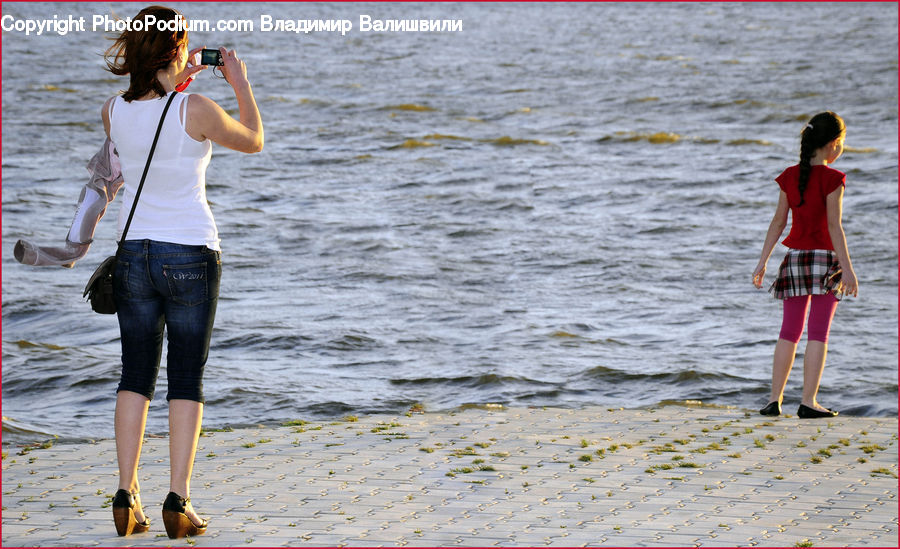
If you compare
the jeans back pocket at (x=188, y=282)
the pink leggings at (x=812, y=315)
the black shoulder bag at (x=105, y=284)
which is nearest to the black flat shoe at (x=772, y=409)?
the pink leggings at (x=812, y=315)

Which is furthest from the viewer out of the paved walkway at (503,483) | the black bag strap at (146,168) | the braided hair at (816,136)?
the braided hair at (816,136)

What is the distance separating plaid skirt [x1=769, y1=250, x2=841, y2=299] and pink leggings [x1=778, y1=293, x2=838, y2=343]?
7 centimetres

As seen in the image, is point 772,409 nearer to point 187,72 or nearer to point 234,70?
point 234,70

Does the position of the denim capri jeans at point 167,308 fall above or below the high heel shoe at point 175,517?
above

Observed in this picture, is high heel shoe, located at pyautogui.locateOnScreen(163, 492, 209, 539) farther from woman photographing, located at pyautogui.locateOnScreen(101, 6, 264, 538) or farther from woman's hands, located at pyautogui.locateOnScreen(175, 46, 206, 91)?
woman's hands, located at pyautogui.locateOnScreen(175, 46, 206, 91)

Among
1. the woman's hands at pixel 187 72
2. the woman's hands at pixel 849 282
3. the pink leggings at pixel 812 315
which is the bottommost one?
the pink leggings at pixel 812 315

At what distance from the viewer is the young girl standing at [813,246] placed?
24.2 feet

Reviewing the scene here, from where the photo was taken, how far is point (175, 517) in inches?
193

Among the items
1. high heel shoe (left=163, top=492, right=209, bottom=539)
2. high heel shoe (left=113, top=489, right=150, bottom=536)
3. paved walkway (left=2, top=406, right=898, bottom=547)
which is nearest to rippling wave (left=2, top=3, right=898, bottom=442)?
paved walkway (left=2, top=406, right=898, bottom=547)

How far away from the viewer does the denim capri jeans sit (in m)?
4.75

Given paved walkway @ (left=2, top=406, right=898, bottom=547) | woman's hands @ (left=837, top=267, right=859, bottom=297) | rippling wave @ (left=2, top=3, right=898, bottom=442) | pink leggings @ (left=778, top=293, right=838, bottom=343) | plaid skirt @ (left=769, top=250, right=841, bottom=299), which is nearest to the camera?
paved walkway @ (left=2, top=406, right=898, bottom=547)

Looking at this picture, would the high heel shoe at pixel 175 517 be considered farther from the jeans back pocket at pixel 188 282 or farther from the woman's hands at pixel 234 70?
the woman's hands at pixel 234 70

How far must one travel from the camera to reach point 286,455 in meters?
6.69

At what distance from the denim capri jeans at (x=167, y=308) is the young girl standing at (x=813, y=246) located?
12.5 feet
